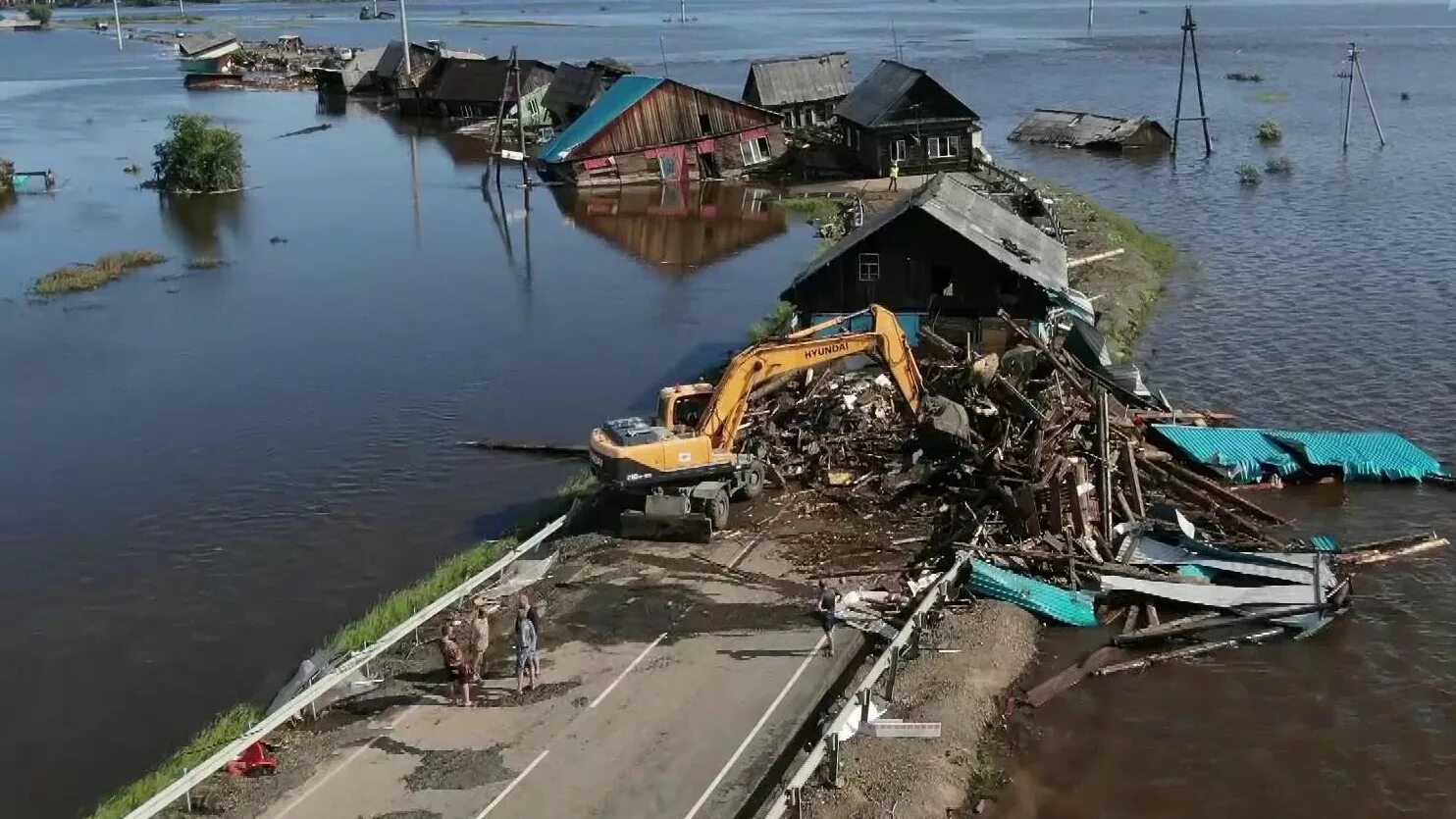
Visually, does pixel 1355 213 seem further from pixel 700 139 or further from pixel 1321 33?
pixel 1321 33

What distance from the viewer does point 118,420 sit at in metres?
33.1

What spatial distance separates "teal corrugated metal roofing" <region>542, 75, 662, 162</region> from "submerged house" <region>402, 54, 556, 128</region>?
68.5 feet

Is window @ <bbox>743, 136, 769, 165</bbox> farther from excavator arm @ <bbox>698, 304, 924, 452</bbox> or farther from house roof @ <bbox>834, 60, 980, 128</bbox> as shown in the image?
excavator arm @ <bbox>698, 304, 924, 452</bbox>

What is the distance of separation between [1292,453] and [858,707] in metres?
14.5

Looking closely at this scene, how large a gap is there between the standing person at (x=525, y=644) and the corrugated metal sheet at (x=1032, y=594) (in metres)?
7.63

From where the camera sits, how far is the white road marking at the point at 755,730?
16.0 meters

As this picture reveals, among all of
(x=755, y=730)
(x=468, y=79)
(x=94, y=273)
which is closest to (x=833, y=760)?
(x=755, y=730)

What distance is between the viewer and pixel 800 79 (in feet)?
231

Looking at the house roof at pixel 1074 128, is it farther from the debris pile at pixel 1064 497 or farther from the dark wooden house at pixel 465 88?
the debris pile at pixel 1064 497

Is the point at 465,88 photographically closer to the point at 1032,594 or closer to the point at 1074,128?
the point at 1074,128

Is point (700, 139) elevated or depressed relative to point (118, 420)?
elevated

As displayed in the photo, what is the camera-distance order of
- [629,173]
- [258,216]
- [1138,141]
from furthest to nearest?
[1138,141] → [629,173] → [258,216]

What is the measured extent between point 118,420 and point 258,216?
92.8 ft

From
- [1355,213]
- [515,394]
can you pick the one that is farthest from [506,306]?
[1355,213]
